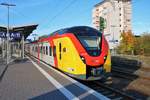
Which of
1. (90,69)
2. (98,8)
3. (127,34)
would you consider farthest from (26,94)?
(98,8)

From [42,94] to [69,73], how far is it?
18.6 feet

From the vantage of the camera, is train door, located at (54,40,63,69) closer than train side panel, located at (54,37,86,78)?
No

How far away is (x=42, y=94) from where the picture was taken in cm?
989

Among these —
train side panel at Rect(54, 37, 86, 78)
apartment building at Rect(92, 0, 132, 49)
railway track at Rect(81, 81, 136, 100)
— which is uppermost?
apartment building at Rect(92, 0, 132, 49)

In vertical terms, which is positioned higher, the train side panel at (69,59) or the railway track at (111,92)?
the train side panel at (69,59)

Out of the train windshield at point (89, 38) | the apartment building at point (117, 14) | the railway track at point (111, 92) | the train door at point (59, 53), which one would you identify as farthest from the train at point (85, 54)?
the apartment building at point (117, 14)

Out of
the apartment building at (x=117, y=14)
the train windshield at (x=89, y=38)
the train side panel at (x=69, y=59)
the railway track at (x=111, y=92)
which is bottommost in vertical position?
the railway track at (x=111, y=92)

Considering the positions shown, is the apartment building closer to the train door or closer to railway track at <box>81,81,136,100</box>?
the train door

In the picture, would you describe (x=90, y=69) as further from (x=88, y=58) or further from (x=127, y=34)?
(x=127, y=34)

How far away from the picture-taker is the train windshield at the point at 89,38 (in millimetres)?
15000

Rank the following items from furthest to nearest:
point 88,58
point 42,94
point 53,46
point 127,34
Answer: point 127,34, point 53,46, point 88,58, point 42,94

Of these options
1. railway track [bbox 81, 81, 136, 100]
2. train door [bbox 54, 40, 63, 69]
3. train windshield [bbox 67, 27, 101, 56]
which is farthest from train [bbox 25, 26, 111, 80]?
train door [bbox 54, 40, 63, 69]

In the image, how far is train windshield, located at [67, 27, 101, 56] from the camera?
15000mm

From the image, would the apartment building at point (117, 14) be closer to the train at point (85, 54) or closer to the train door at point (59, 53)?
the train door at point (59, 53)
